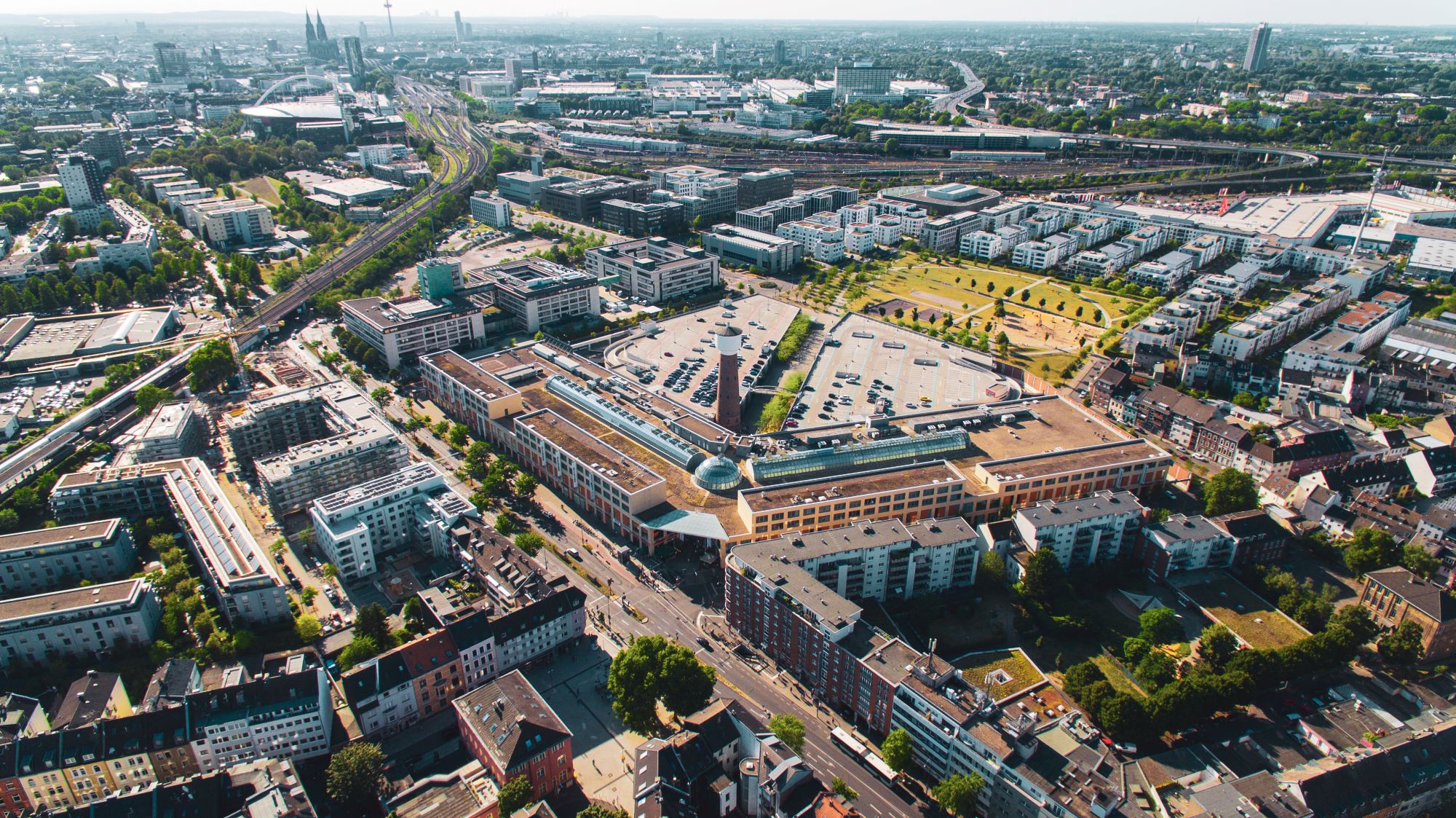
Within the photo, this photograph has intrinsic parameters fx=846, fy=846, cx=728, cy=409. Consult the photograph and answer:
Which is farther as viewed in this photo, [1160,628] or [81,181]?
[81,181]

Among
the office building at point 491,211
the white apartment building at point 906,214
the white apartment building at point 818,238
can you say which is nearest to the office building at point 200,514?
the office building at point 491,211

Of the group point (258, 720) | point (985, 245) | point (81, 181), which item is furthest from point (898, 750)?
point (81, 181)

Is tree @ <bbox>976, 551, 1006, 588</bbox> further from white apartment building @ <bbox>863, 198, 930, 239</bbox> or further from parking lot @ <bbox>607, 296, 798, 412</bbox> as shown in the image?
white apartment building @ <bbox>863, 198, 930, 239</bbox>

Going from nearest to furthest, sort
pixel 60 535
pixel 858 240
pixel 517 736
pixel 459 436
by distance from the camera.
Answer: pixel 517 736, pixel 60 535, pixel 459 436, pixel 858 240

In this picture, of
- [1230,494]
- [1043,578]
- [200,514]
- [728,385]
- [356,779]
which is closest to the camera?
[356,779]

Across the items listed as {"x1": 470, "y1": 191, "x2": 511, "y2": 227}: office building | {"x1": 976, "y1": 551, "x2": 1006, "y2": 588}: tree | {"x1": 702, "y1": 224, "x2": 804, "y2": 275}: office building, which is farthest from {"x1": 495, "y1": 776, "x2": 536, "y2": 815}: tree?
{"x1": 470, "y1": 191, "x2": 511, "y2": 227}: office building

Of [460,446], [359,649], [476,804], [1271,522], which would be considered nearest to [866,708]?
[476,804]

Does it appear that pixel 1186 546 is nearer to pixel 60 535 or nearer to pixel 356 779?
pixel 356 779
